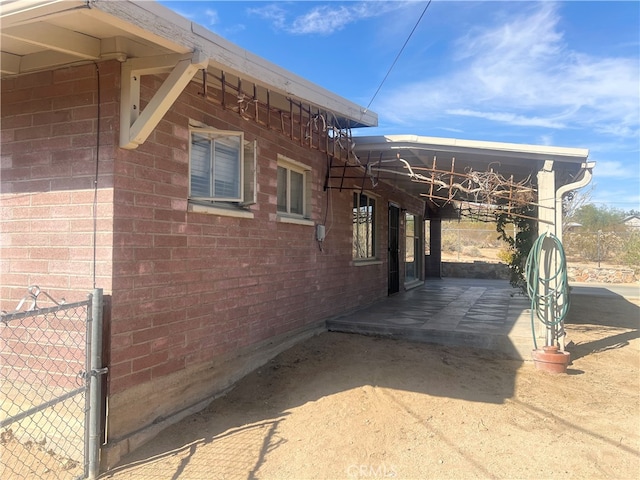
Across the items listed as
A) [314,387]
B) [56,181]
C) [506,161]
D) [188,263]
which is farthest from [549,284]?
[56,181]

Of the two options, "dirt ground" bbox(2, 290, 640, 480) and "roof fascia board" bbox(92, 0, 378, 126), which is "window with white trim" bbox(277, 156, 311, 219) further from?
"dirt ground" bbox(2, 290, 640, 480)

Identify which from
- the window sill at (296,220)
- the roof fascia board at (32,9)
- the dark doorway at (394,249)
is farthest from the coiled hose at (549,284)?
the roof fascia board at (32,9)

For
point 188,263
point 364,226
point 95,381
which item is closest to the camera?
point 95,381

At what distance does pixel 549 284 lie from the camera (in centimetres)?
598

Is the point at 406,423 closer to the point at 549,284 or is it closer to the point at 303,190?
the point at 549,284

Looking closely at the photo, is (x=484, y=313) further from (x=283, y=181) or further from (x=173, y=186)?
(x=173, y=186)

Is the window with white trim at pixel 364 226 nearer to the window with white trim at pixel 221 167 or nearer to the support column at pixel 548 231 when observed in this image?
the support column at pixel 548 231

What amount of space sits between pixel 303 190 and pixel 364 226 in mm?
2981

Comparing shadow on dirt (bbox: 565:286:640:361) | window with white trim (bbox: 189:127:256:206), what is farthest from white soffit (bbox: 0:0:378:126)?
shadow on dirt (bbox: 565:286:640:361)

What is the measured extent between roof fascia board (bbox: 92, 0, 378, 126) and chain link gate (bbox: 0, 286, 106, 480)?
181 centimetres

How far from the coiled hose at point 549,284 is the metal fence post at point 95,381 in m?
5.04

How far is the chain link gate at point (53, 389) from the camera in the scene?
10.3ft

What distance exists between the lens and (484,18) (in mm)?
7227

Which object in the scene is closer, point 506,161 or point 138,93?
point 138,93
